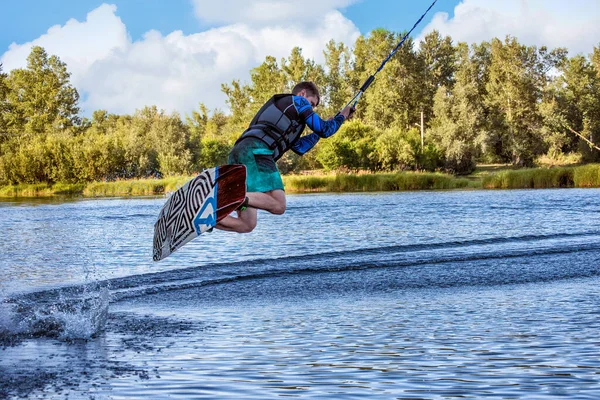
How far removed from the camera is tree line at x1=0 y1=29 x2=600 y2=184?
189 feet

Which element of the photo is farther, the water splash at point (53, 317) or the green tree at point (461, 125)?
the green tree at point (461, 125)

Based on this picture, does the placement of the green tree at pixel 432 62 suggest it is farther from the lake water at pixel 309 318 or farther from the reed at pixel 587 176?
the lake water at pixel 309 318

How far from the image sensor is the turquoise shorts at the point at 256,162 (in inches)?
296

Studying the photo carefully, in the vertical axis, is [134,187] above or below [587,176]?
below

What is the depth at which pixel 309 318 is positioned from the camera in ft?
26.2

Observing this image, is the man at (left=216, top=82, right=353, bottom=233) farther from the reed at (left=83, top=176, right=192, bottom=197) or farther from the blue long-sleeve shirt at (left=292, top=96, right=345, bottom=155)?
the reed at (left=83, top=176, right=192, bottom=197)

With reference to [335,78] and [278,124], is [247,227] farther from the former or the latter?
[335,78]

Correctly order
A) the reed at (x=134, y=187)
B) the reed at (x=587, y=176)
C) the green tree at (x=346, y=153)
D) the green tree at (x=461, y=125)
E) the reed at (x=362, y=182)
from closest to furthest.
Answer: the reed at (x=587, y=176), the reed at (x=362, y=182), the reed at (x=134, y=187), the green tree at (x=346, y=153), the green tree at (x=461, y=125)

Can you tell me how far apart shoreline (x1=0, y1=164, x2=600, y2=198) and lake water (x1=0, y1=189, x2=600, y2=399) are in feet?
78.1

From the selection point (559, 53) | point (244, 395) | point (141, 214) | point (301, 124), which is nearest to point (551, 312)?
point (301, 124)

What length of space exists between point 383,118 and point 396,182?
28096 millimetres

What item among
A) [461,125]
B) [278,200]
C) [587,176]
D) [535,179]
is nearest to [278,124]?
[278,200]

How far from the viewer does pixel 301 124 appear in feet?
25.1

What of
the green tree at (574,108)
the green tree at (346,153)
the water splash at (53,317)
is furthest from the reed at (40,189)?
the water splash at (53,317)
